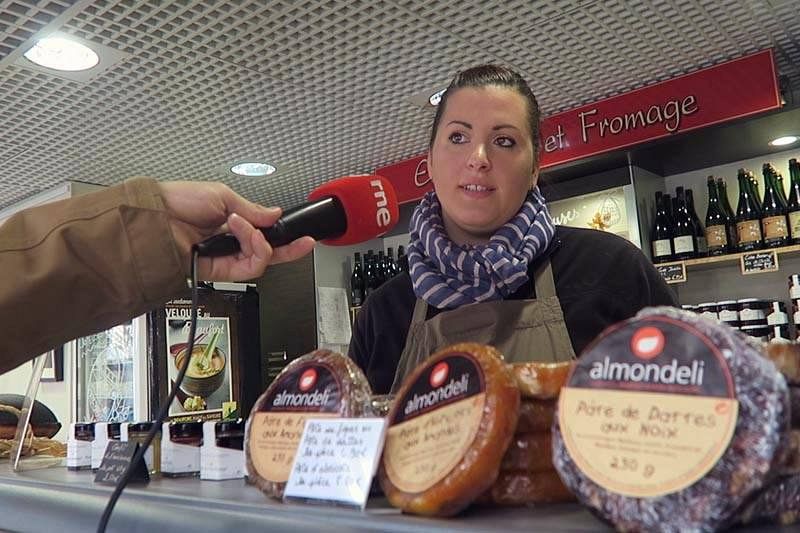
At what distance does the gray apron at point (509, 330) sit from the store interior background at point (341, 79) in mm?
1280

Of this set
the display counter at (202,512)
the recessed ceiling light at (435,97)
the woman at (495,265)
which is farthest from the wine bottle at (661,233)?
the display counter at (202,512)

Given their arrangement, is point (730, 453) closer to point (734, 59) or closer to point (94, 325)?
point (94, 325)

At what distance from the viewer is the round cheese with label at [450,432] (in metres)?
0.56

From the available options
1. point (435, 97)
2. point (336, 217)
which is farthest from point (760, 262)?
point (336, 217)

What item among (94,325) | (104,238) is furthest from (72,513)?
(104,238)

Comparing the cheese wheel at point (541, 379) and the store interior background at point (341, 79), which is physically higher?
the store interior background at point (341, 79)

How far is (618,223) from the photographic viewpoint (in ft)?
10.7

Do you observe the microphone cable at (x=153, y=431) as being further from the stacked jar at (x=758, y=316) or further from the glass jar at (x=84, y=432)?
the stacked jar at (x=758, y=316)

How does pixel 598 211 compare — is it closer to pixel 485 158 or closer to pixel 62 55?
pixel 485 158

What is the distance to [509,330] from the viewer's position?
136 centimetres

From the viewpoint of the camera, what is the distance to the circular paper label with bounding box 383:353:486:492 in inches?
22.5

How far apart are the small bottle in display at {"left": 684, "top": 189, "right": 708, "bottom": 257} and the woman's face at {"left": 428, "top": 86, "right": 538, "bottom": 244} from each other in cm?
203

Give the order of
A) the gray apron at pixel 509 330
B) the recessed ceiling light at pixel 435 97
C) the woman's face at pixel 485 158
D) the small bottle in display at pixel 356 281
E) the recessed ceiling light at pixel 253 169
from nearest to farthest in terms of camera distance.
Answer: the gray apron at pixel 509 330 < the woman's face at pixel 485 158 < the recessed ceiling light at pixel 435 97 < the recessed ceiling light at pixel 253 169 < the small bottle in display at pixel 356 281

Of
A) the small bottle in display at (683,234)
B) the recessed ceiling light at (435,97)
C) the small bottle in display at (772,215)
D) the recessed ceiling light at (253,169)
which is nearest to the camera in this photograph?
the small bottle in display at (772,215)
